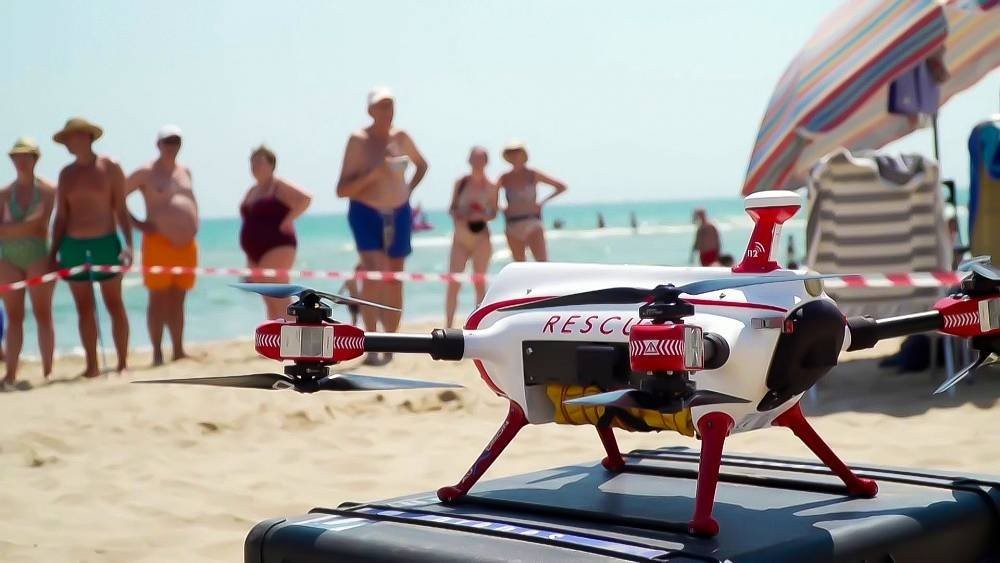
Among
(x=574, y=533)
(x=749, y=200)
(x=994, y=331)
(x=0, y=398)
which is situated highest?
(x=749, y=200)

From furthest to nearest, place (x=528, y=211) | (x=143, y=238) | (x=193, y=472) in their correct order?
(x=528, y=211)
(x=143, y=238)
(x=193, y=472)

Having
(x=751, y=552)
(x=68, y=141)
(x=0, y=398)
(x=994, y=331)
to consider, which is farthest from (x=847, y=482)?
(x=68, y=141)

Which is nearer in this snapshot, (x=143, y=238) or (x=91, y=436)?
(x=91, y=436)

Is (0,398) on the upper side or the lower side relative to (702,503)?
lower

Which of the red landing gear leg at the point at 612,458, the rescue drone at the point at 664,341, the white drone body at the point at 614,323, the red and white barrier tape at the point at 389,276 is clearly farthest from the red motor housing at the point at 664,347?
the red and white barrier tape at the point at 389,276

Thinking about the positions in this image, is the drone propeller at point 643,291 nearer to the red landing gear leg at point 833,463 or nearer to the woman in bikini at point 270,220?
the red landing gear leg at point 833,463

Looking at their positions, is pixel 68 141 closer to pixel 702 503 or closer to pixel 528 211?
pixel 528 211

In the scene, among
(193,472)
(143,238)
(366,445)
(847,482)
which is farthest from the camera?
(143,238)

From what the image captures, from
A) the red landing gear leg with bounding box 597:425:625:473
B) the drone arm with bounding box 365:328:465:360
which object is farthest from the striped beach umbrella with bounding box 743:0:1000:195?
the drone arm with bounding box 365:328:465:360
